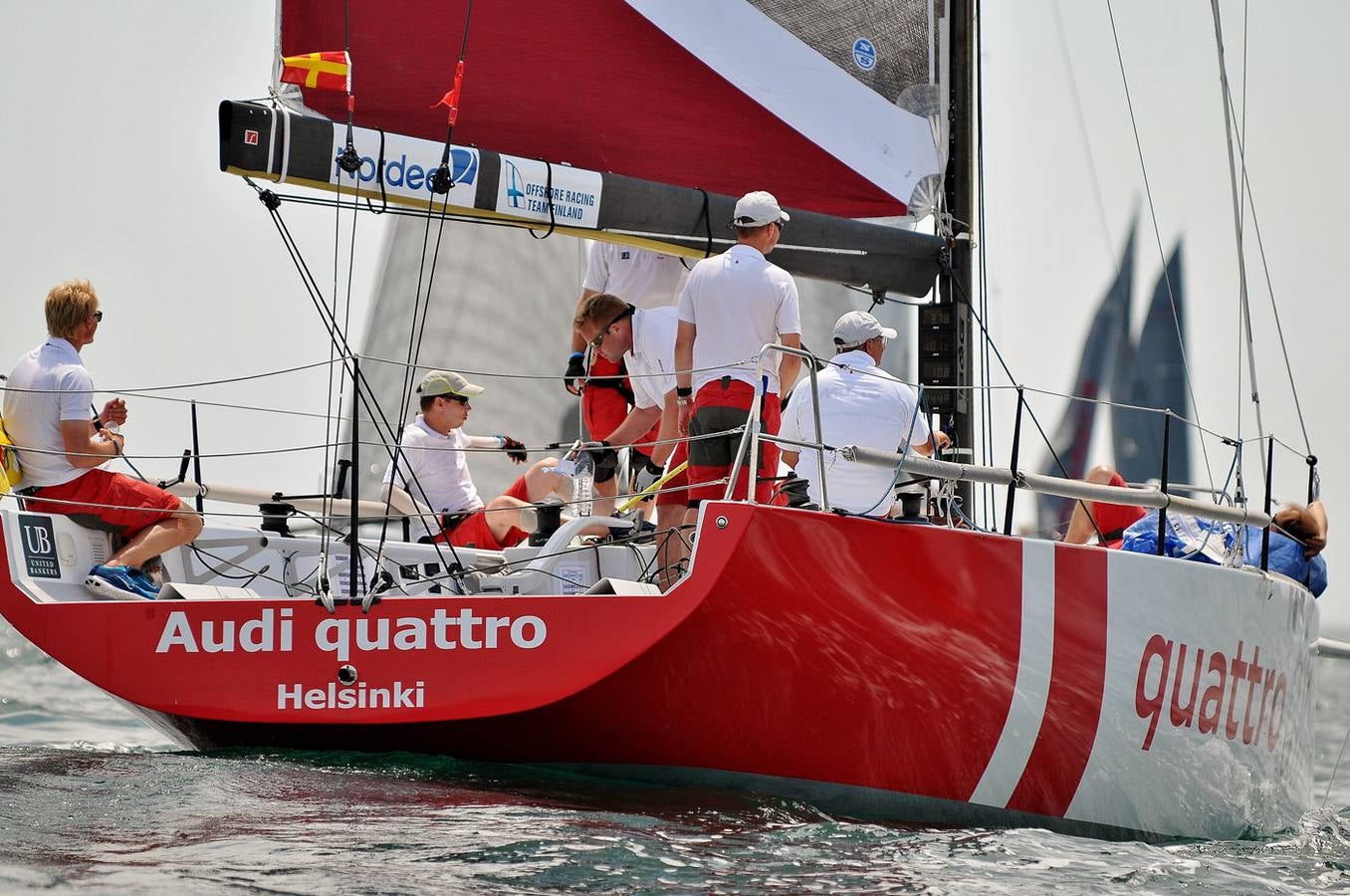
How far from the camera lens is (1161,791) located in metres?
4.70

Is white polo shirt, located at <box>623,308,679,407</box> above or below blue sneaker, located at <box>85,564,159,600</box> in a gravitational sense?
above

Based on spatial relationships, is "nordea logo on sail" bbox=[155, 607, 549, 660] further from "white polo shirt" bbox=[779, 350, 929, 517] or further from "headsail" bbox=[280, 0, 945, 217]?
"headsail" bbox=[280, 0, 945, 217]

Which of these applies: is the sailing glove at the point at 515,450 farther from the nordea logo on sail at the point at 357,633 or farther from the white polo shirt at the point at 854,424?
the nordea logo on sail at the point at 357,633

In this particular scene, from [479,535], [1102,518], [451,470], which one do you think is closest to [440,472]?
[451,470]

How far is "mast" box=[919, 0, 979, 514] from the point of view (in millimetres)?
6137

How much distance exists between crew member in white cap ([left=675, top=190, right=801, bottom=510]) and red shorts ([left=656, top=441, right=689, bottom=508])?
0.46 feet

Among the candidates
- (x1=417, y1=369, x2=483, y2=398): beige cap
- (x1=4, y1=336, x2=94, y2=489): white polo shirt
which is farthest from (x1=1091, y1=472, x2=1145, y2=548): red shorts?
(x1=4, y1=336, x2=94, y2=489): white polo shirt

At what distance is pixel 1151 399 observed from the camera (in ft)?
30.3

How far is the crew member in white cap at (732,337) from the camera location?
454cm

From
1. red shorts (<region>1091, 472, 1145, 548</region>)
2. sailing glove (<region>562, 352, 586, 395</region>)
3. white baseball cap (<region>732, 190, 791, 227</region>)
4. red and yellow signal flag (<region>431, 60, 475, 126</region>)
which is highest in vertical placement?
red and yellow signal flag (<region>431, 60, 475, 126</region>)

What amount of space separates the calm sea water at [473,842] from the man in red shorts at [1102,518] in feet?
3.63

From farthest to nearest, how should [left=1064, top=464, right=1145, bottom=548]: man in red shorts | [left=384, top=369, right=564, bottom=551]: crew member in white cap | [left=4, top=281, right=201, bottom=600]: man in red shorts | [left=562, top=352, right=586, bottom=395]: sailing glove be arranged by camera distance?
[left=384, top=369, right=564, bottom=551]: crew member in white cap
[left=562, top=352, right=586, bottom=395]: sailing glove
[left=1064, top=464, right=1145, bottom=548]: man in red shorts
[left=4, top=281, right=201, bottom=600]: man in red shorts

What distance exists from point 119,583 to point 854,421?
2.17 metres

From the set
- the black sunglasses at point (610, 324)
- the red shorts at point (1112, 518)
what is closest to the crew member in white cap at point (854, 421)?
the black sunglasses at point (610, 324)
